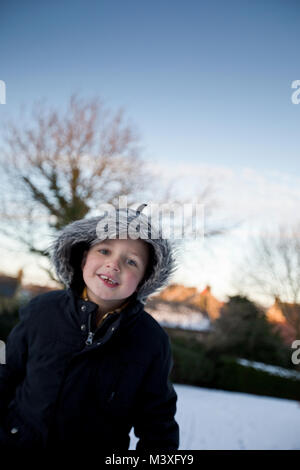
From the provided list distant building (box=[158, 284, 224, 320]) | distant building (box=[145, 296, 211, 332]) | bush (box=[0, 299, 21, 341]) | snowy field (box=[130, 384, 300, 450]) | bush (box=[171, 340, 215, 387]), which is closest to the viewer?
snowy field (box=[130, 384, 300, 450])

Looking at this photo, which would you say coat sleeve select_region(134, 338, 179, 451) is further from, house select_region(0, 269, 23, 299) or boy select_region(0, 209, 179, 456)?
house select_region(0, 269, 23, 299)

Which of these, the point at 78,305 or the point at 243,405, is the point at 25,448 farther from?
the point at 243,405

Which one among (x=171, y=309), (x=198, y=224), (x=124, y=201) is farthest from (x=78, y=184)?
(x=171, y=309)

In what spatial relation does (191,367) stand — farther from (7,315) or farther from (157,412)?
(157,412)

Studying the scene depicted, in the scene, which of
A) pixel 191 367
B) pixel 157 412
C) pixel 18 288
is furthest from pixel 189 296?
pixel 157 412

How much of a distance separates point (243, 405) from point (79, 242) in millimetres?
7328

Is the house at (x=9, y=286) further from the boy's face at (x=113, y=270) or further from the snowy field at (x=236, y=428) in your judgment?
the boy's face at (x=113, y=270)

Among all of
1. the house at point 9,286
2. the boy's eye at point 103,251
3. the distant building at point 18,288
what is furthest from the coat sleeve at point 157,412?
the house at point 9,286

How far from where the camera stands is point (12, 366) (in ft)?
4.58

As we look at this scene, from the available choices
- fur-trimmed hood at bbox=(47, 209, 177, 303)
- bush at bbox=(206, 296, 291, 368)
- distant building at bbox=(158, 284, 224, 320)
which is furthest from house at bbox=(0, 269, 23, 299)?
fur-trimmed hood at bbox=(47, 209, 177, 303)

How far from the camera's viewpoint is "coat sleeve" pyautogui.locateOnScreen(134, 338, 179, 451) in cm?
128

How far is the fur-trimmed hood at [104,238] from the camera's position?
1.45 m

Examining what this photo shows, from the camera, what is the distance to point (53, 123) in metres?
8.41
